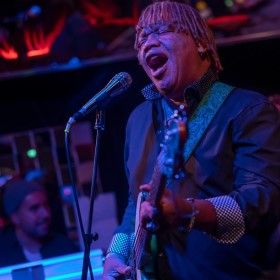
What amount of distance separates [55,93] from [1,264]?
6.20 ft

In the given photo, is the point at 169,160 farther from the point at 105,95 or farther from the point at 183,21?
the point at 183,21

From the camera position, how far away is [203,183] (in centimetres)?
199

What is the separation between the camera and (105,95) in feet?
7.43

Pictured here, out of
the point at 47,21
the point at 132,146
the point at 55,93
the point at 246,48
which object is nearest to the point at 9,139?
the point at 55,93

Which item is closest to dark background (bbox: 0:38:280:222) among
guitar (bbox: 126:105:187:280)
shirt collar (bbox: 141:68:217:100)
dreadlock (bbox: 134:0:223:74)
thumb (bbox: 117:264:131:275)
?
dreadlock (bbox: 134:0:223:74)

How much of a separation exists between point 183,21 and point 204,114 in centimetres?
46

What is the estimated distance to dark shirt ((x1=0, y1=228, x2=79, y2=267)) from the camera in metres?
4.50

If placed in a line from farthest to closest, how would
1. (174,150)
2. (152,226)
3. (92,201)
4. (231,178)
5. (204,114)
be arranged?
1. (92,201)
2. (204,114)
3. (231,178)
4. (152,226)
5. (174,150)

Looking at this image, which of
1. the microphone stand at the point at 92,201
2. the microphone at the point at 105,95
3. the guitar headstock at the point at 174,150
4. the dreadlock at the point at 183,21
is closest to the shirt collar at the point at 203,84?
the dreadlock at the point at 183,21

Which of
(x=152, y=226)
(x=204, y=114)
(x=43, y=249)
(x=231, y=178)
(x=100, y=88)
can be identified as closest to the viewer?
(x=152, y=226)

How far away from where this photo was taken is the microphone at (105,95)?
2252 mm

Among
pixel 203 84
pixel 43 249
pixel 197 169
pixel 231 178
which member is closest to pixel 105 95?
pixel 203 84

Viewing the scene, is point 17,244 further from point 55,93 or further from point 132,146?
point 132,146

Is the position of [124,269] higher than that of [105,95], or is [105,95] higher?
[105,95]
